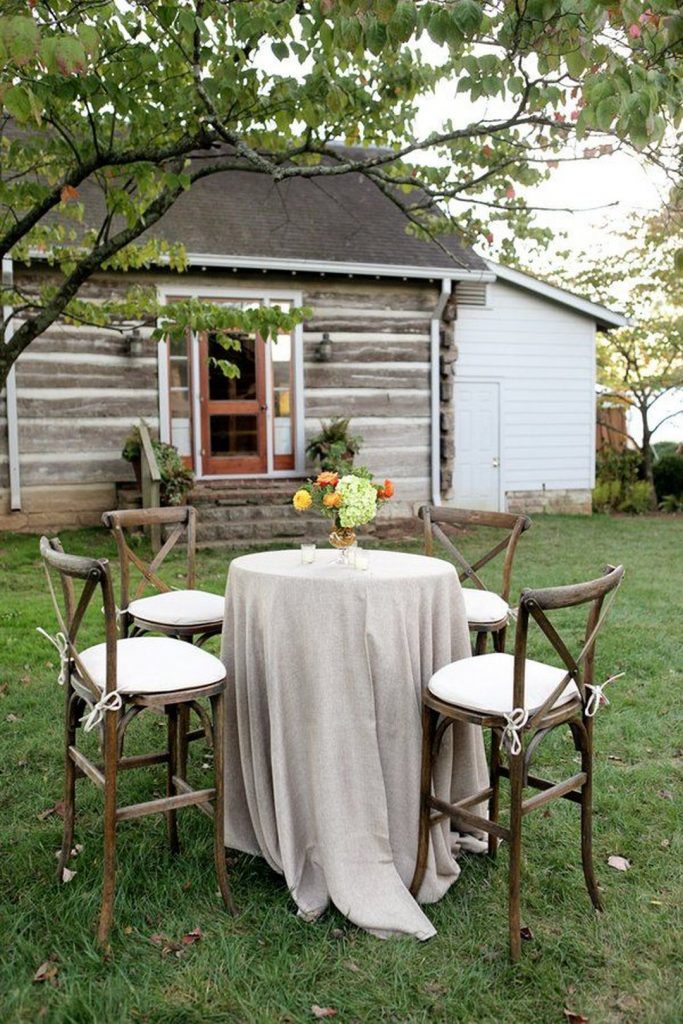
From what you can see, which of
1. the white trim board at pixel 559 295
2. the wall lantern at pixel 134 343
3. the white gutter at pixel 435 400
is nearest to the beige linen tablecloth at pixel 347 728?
the wall lantern at pixel 134 343

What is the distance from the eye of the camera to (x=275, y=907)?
2795 millimetres

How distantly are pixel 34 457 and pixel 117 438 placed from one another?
0.99m

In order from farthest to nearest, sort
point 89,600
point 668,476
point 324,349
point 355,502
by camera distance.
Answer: point 668,476 < point 324,349 < point 355,502 < point 89,600

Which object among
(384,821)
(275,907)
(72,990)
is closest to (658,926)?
(384,821)

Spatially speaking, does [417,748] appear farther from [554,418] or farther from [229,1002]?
[554,418]

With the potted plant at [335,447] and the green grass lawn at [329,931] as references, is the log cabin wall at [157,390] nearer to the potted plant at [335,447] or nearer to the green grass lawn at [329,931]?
the potted plant at [335,447]

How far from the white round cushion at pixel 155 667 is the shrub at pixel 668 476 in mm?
13839

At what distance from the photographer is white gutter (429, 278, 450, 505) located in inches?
456

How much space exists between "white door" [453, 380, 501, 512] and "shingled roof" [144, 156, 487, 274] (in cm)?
205

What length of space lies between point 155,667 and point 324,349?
8594 mm

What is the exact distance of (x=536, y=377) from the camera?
13578 millimetres

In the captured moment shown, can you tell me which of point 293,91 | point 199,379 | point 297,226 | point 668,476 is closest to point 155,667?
point 293,91

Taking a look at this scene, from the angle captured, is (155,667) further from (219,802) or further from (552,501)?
(552,501)

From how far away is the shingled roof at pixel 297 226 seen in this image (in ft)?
35.3
